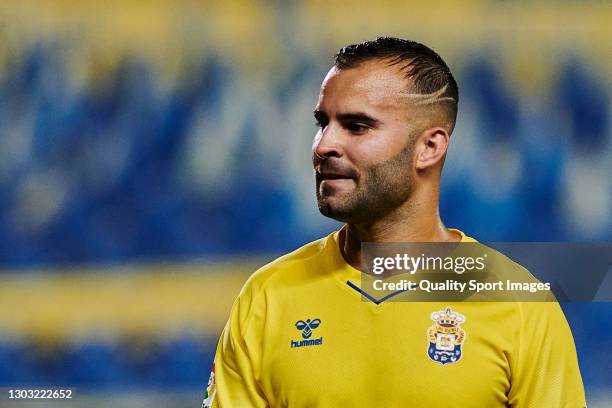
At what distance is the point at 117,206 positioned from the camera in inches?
134

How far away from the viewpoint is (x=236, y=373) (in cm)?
216

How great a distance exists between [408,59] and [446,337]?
0.58 m

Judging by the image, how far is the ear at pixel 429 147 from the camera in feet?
7.05

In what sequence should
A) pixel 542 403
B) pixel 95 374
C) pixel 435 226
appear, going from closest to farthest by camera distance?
pixel 542 403 < pixel 435 226 < pixel 95 374

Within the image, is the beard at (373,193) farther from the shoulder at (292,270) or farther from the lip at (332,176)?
the shoulder at (292,270)

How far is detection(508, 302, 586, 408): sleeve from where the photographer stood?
2.04 m

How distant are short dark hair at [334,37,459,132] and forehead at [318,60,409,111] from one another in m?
0.02

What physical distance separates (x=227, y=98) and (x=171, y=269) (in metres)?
0.59

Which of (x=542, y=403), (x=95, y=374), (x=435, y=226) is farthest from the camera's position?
(x=95, y=374)

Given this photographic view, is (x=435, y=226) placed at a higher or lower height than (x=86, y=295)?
higher

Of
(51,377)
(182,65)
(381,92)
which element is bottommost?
(51,377)

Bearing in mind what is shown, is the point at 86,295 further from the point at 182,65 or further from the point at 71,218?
the point at 182,65

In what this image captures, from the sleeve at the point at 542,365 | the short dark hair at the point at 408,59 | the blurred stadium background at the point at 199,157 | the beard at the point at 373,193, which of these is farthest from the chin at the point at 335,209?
the blurred stadium background at the point at 199,157

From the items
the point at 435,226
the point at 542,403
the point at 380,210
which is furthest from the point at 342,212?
the point at 542,403
